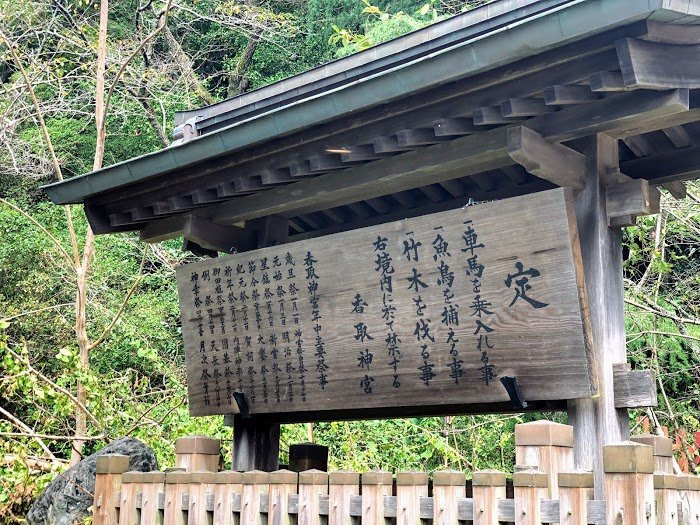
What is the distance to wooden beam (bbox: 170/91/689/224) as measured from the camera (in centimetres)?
368

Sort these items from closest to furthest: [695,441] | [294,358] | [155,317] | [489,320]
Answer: [489,320] < [294,358] < [695,441] < [155,317]

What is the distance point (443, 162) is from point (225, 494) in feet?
7.19

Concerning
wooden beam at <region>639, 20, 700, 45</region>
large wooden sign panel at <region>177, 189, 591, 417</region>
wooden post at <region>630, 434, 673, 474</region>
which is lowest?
wooden post at <region>630, 434, 673, 474</region>

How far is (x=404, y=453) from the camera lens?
10.6 m

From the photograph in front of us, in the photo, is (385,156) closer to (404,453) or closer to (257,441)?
(257,441)

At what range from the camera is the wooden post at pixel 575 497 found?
3035 millimetres

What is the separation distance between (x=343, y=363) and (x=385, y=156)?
1.36 metres

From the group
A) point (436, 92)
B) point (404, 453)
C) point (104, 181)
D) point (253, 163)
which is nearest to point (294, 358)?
point (253, 163)

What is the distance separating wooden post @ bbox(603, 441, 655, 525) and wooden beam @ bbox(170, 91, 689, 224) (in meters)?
1.58

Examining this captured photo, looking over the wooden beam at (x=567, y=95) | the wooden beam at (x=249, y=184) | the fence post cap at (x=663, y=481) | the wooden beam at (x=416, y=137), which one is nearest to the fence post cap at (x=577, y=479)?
the fence post cap at (x=663, y=481)

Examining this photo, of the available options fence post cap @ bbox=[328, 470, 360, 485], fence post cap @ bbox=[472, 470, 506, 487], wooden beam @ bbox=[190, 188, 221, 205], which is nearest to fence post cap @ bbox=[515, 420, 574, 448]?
fence post cap @ bbox=[472, 470, 506, 487]

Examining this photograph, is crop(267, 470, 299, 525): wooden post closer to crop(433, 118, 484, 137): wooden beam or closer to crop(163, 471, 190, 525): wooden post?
crop(163, 471, 190, 525): wooden post

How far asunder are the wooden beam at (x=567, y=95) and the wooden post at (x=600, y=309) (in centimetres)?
56

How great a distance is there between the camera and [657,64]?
333 centimetres
